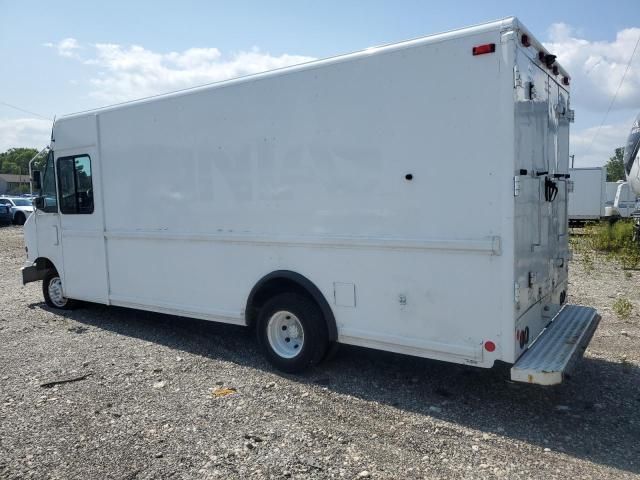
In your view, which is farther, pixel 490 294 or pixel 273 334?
pixel 273 334

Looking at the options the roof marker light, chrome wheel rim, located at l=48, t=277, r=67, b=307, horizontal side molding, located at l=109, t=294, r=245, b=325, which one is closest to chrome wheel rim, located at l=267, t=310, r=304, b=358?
horizontal side molding, located at l=109, t=294, r=245, b=325

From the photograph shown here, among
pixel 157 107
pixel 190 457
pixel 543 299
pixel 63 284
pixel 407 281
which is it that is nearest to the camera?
pixel 190 457

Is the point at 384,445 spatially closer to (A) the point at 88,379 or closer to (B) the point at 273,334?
(B) the point at 273,334

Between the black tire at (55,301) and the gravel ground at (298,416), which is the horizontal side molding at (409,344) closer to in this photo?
the gravel ground at (298,416)

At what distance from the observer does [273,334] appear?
5328 mm

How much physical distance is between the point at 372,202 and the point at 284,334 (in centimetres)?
172

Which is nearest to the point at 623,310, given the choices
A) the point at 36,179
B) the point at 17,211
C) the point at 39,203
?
the point at 39,203

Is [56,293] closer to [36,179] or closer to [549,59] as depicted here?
[36,179]

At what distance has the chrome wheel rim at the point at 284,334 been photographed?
5.24 m

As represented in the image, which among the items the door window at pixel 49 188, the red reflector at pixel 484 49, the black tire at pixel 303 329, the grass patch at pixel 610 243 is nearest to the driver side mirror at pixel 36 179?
the door window at pixel 49 188

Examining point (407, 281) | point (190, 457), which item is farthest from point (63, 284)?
point (407, 281)

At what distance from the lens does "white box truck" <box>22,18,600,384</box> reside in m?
3.98

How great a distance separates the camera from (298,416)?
429cm

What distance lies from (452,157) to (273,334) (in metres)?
2.50
